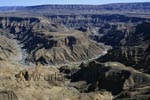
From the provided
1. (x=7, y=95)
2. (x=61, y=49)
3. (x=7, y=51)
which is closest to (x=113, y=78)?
(x=7, y=95)

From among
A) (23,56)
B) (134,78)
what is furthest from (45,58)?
(134,78)

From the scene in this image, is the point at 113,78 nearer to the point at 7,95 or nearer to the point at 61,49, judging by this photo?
the point at 7,95

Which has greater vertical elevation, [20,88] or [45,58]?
[20,88]

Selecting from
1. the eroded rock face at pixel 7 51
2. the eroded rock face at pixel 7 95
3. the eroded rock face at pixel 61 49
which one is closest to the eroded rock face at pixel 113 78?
the eroded rock face at pixel 7 95

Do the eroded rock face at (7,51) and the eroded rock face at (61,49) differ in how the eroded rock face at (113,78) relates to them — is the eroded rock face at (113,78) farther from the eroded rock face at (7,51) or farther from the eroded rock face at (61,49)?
the eroded rock face at (7,51)

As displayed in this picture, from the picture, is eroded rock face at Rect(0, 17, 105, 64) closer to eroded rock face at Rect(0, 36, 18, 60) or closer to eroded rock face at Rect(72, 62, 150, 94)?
eroded rock face at Rect(0, 36, 18, 60)

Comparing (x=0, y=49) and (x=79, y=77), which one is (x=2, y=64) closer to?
(x=79, y=77)

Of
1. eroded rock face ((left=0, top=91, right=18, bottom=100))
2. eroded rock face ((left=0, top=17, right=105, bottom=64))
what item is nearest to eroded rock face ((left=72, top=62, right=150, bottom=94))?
eroded rock face ((left=0, top=91, right=18, bottom=100))

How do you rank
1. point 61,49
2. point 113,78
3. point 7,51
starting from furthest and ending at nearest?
point 7,51 < point 61,49 < point 113,78
